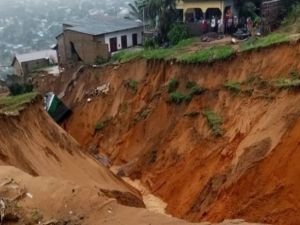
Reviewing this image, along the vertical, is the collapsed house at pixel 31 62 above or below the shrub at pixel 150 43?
below

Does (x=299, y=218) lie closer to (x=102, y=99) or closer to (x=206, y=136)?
(x=206, y=136)

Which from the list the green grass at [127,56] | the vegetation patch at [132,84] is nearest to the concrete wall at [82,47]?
the green grass at [127,56]

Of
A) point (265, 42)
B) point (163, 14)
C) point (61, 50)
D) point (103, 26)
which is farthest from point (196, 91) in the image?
point (61, 50)

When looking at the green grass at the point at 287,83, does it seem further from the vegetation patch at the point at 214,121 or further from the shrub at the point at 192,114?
the shrub at the point at 192,114

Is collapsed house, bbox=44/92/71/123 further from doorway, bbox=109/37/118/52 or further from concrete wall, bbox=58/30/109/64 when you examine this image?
doorway, bbox=109/37/118/52

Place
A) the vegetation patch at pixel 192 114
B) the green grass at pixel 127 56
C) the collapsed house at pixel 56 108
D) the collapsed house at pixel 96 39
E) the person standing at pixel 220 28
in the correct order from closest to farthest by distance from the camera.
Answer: the vegetation patch at pixel 192 114
the collapsed house at pixel 56 108
the green grass at pixel 127 56
the person standing at pixel 220 28
the collapsed house at pixel 96 39
